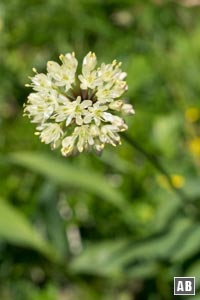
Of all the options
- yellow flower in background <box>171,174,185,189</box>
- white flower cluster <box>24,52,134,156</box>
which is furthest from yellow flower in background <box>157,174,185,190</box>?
white flower cluster <box>24,52,134,156</box>

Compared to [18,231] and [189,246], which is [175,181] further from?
[18,231]

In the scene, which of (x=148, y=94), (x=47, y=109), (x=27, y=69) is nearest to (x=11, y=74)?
(x=27, y=69)

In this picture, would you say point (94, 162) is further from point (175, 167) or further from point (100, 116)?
point (100, 116)

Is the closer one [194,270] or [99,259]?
[194,270]

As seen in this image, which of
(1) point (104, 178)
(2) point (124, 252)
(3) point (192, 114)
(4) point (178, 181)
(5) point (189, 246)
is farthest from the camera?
(3) point (192, 114)

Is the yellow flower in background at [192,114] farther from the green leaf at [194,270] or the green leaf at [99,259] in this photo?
the green leaf at [194,270]

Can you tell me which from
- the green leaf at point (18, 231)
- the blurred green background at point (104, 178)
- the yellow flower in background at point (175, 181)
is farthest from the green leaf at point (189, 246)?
the green leaf at point (18, 231)

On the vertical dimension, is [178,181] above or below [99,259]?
above

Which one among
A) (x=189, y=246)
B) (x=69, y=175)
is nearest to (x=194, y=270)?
(x=189, y=246)

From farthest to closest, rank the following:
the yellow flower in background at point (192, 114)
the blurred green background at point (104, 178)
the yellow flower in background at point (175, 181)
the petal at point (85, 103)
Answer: the yellow flower in background at point (192, 114) → the yellow flower in background at point (175, 181) → the blurred green background at point (104, 178) → the petal at point (85, 103)
